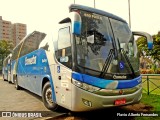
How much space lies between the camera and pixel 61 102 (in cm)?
649

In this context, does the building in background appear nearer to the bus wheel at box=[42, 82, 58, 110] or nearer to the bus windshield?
the bus wheel at box=[42, 82, 58, 110]

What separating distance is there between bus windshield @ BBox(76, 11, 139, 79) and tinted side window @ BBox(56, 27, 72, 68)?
1.21ft

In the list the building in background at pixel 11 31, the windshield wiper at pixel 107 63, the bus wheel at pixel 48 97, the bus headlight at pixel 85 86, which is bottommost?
the bus wheel at pixel 48 97

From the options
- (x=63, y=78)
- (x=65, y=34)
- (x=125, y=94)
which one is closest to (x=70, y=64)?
(x=63, y=78)

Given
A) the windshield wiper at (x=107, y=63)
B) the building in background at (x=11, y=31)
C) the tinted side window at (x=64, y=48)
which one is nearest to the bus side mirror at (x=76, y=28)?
the tinted side window at (x=64, y=48)

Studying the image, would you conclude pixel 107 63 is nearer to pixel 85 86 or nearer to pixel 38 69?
pixel 85 86

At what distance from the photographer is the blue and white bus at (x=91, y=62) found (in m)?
5.85

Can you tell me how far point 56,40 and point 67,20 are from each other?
33.3 inches

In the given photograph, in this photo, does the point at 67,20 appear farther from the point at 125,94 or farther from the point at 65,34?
the point at 125,94

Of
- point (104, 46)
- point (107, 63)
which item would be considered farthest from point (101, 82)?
point (104, 46)

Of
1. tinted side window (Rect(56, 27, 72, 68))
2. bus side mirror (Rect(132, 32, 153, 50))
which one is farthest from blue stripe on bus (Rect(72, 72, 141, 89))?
bus side mirror (Rect(132, 32, 153, 50))

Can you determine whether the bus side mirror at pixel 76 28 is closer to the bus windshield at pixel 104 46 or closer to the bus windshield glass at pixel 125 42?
the bus windshield at pixel 104 46

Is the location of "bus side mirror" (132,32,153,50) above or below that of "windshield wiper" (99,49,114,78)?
above

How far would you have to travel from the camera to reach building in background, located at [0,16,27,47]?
117m
